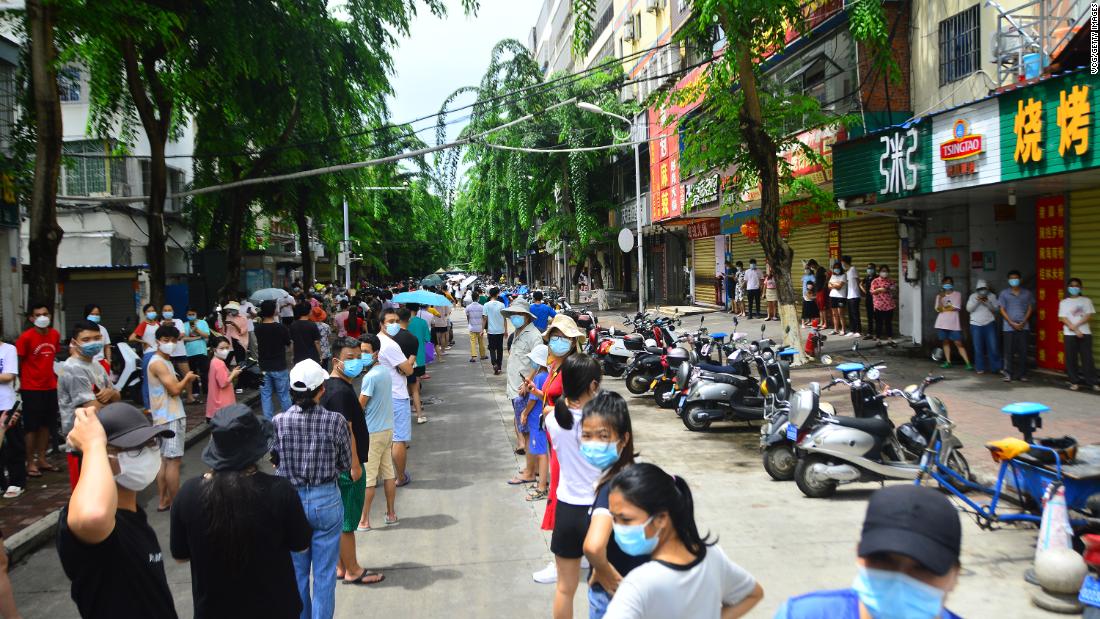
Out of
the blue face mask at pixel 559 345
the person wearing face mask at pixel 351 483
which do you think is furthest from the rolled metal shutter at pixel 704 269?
the person wearing face mask at pixel 351 483

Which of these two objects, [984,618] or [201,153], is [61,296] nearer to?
[201,153]

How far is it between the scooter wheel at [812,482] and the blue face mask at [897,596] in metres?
5.59

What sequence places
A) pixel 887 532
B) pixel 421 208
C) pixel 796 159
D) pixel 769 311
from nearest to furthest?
pixel 887 532, pixel 796 159, pixel 769 311, pixel 421 208

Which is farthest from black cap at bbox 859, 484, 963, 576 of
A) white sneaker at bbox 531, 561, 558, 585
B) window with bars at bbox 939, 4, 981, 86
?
window with bars at bbox 939, 4, 981, 86

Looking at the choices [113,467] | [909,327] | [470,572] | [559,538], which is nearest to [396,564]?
[470,572]

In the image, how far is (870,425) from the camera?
7.41 meters

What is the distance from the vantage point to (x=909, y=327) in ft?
54.0

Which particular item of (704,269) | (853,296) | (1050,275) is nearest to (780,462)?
(1050,275)

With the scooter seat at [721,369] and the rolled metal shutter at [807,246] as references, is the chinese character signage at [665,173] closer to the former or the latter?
the rolled metal shutter at [807,246]

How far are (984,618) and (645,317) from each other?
11836 mm

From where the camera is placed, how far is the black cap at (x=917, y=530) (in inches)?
74.6

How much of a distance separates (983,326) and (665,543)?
12.0 m

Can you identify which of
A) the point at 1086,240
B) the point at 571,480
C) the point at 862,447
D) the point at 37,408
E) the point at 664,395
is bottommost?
the point at 664,395

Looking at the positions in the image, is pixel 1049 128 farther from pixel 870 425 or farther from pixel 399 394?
pixel 399 394
